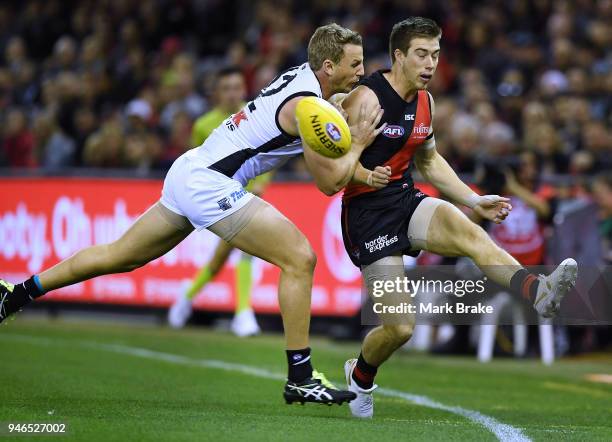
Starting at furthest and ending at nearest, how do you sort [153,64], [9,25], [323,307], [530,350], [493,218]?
1. [9,25]
2. [153,64]
3. [323,307]
4. [530,350]
5. [493,218]

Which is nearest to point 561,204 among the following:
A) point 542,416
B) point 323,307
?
point 323,307

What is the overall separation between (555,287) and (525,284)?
0.32 meters

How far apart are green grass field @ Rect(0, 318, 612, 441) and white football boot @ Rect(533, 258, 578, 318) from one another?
31.4 inches

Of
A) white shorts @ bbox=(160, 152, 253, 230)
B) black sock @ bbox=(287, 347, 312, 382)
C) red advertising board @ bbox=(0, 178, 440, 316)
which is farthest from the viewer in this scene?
red advertising board @ bbox=(0, 178, 440, 316)

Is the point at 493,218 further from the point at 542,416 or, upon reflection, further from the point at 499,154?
the point at 499,154

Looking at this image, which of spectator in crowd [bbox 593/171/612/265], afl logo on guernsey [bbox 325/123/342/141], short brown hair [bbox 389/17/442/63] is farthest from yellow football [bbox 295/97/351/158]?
spectator in crowd [bbox 593/171/612/265]

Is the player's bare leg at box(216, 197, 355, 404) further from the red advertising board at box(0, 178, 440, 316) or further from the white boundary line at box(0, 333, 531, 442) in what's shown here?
the red advertising board at box(0, 178, 440, 316)

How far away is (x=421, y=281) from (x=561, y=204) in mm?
2283

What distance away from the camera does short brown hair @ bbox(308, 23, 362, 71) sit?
8094 millimetres

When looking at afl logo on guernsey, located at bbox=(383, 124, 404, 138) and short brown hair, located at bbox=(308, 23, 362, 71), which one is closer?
short brown hair, located at bbox=(308, 23, 362, 71)

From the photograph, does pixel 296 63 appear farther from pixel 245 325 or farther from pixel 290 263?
pixel 290 263

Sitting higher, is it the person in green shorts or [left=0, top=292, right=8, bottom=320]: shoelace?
the person in green shorts

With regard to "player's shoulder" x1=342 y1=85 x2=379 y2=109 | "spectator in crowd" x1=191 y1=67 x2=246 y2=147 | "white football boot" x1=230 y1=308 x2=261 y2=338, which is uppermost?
"spectator in crowd" x1=191 y1=67 x2=246 y2=147

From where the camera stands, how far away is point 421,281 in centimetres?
1329
